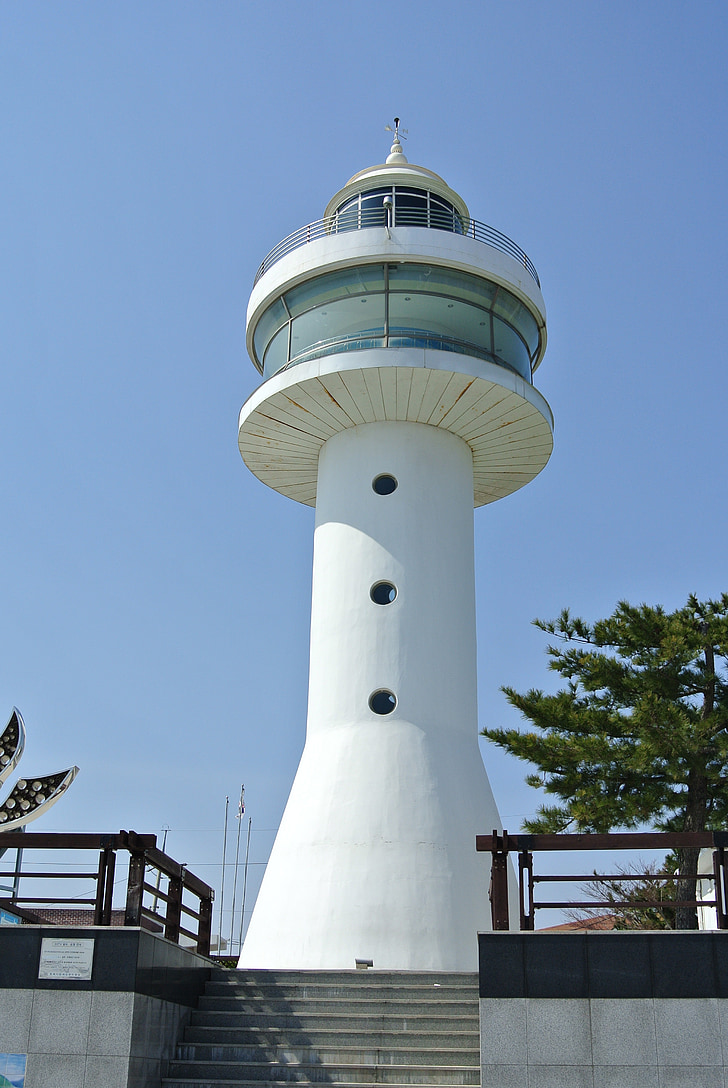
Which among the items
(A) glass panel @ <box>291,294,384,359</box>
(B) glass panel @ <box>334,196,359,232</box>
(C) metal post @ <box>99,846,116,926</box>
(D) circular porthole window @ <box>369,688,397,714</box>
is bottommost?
(C) metal post @ <box>99,846,116,926</box>

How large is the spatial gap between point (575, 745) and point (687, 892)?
2462 millimetres

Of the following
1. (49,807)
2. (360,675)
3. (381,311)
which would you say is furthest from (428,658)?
(49,807)

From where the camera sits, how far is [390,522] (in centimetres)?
1783

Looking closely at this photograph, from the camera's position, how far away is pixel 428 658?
17141 mm

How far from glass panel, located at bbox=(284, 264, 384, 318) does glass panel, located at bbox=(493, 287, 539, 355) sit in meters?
2.05

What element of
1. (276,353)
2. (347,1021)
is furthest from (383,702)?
(276,353)

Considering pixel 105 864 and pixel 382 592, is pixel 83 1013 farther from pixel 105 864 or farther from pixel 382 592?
pixel 382 592

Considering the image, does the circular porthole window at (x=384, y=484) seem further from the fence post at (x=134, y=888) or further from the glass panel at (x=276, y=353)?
the fence post at (x=134, y=888)

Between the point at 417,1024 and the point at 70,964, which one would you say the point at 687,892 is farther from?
the point at 70,964

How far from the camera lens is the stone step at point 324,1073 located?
1085 centimetres

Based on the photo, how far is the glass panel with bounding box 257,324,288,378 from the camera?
18859 mm

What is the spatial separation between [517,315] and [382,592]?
A: 532cm

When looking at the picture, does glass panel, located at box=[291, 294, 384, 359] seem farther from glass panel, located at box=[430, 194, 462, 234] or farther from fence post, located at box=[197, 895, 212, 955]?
fence post, located at box=[197, 895, 212, 955]

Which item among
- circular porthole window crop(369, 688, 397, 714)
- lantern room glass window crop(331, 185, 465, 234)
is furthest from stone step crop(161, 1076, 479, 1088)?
lantern room glass window crop(331, 185, 465, 234)
